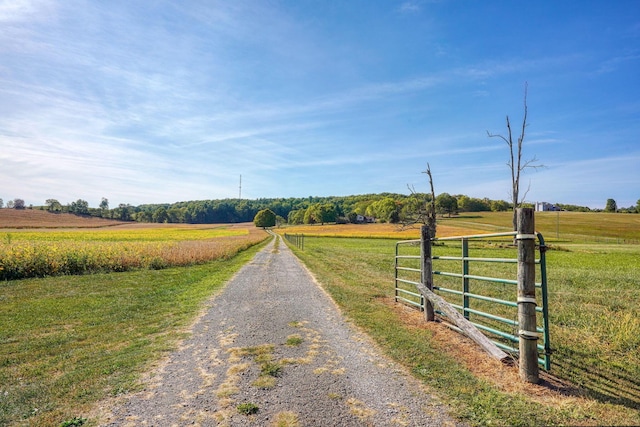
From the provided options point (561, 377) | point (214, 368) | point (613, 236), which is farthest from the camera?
point (613, 236)

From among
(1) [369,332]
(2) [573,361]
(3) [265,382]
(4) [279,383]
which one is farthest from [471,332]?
(3) [265,382]

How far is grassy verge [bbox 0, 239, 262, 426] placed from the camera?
4172mm

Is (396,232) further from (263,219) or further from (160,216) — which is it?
(160,216)

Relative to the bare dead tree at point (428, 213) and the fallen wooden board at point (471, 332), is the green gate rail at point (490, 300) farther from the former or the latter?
the bare dead tree at point (428, 213)

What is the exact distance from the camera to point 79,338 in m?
6.80

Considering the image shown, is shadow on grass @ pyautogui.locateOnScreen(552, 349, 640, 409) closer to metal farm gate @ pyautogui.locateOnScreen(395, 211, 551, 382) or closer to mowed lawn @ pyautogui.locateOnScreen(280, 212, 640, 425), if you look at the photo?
mowed lawn @ pyautogui.locateOnScreen(280, 212, 640, 425)

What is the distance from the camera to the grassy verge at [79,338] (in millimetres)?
4172

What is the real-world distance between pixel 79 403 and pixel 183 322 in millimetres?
3704

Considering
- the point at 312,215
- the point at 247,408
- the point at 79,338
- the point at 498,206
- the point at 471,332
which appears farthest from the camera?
the point at 498,206

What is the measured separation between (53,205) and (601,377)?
399 feet

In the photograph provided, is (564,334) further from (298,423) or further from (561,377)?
(298,423)

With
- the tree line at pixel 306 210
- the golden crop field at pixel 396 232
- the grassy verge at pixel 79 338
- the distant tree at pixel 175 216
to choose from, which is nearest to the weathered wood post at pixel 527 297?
the grassy verge at pixel 79 338

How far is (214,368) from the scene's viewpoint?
487 centimetres

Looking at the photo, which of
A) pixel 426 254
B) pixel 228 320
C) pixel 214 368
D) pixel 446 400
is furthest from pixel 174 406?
pixel 426 254
